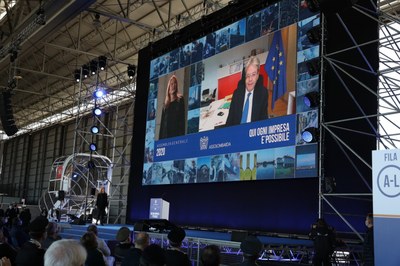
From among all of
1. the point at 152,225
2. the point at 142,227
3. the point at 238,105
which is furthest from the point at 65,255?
the point at 238,105

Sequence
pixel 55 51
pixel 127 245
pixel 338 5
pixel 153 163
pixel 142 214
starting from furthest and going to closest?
pixel 55 51 < pixel 142 214 < pixel 153 163 < pixel 338 5 < pixel 127 245

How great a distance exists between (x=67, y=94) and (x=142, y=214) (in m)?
17.9

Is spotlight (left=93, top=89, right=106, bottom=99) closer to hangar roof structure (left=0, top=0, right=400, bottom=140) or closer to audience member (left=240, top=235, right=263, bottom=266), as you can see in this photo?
hangar roof structure (left=0, top=0, right=400, bottom=140)

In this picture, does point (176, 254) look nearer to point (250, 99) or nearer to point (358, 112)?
point (358, 112)

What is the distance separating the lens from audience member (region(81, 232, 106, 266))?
4398mm

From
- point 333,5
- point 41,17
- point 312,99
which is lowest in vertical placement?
point 312,99

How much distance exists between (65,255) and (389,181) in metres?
3.06

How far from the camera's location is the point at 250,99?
34.2 feet

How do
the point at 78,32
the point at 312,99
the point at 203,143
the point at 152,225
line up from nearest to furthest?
the point at 312,99
the point at 152,225
the point at 203,143
the point at 78,32

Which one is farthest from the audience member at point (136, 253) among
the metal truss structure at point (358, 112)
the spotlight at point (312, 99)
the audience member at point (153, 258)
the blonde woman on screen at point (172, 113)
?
the blonde woman on screen at point (172, 113)

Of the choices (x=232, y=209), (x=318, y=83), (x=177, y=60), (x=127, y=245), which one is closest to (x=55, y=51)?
(x=177, y=60)

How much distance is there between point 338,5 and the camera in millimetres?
7738

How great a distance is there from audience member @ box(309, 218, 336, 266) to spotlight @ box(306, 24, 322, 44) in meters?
3.39

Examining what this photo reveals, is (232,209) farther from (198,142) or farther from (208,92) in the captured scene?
(208,92)
